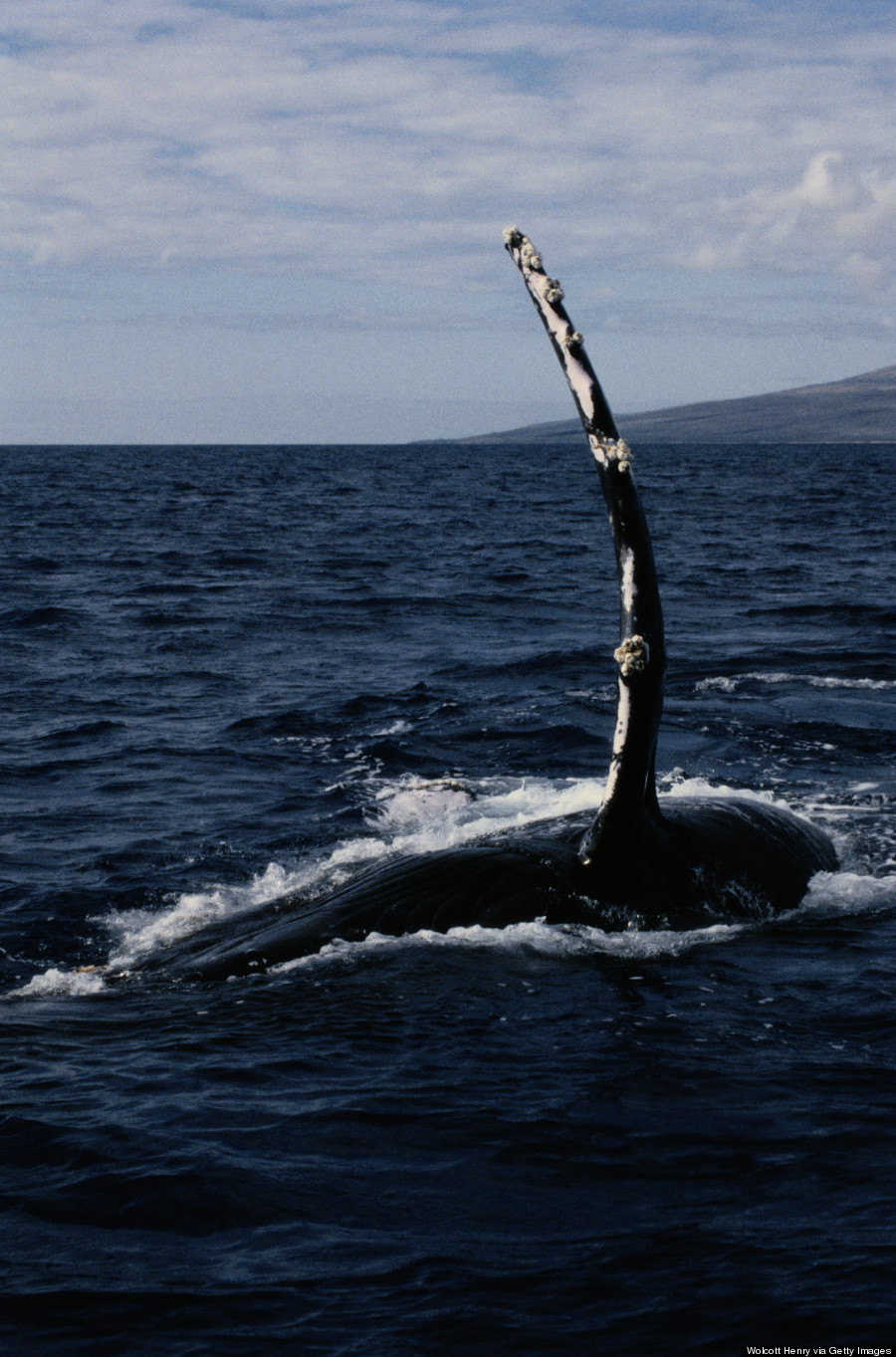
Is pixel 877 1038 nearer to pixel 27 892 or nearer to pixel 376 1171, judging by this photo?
pixel 376 1171

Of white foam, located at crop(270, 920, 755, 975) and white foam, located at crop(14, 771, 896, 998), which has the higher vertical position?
white foam, located at crop(270, 920, 755, 975)

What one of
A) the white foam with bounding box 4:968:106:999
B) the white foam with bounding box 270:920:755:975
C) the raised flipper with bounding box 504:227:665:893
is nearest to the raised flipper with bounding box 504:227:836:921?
the raised flipper with bounding box 504:227:665:893

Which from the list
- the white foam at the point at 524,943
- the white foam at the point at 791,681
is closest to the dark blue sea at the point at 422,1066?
the white foam at the point at 524,943

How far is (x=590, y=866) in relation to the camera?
24.6 feet

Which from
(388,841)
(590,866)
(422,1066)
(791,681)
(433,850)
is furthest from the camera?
(791,681)

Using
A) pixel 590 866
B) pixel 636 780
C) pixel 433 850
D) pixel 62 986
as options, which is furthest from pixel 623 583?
pixel 62 986

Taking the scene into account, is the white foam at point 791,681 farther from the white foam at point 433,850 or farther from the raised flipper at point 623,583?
the raised flipper at point 623,583

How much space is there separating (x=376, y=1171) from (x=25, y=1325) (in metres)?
1.43

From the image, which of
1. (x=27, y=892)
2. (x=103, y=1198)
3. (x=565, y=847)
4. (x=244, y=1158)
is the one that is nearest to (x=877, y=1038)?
(x=565, y=847)

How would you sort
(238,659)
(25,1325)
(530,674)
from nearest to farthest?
(25,1325)
(530,674)
(238,659)

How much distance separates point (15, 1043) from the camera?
6441 millimetres

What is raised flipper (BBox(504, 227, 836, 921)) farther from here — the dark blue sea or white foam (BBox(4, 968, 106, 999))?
white foam (BBox(4, 968, 106, 999))

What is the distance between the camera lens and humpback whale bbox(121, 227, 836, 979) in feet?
23.4

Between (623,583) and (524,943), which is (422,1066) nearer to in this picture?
(524,943)
